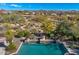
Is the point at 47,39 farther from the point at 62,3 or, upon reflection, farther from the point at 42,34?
the point at 62,3

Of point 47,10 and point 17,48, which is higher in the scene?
point 47,10

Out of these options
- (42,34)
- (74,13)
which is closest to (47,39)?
(42,34)

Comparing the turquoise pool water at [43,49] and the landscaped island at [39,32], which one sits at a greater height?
the landscaped island at [39,32]

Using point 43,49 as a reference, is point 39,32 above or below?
above

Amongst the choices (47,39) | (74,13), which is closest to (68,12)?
(74,13)
